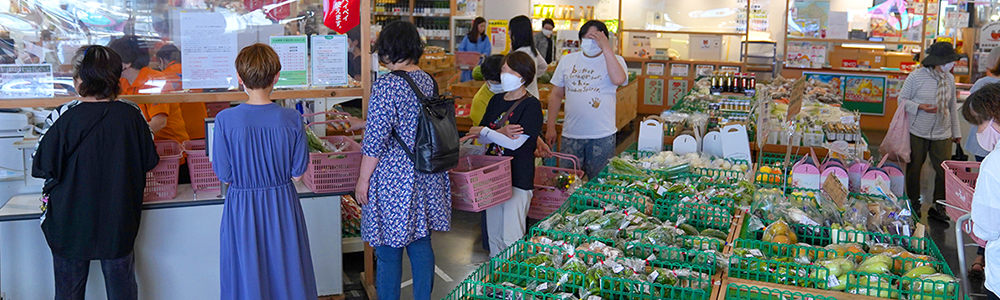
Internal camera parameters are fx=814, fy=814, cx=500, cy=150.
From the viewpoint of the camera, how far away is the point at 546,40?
37.8 ft

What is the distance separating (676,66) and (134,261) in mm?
9216

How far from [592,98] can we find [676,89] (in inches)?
275

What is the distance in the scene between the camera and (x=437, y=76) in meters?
9.80

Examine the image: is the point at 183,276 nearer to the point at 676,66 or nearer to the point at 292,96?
the point at 292,96

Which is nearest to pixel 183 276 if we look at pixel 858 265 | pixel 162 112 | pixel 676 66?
pixel 162 112

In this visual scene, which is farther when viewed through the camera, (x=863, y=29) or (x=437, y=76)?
(x=863, y=29)

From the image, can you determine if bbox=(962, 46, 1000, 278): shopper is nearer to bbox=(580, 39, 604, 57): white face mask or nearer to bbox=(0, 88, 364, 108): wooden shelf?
bbox=(580, 39, 604, 57): white face mask

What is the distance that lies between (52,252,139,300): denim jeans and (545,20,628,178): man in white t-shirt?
2.59 m

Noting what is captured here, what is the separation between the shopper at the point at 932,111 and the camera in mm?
6016

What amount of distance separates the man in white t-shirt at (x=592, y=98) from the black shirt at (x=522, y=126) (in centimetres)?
67

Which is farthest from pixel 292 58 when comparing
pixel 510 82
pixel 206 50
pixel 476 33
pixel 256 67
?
pixel 476 33

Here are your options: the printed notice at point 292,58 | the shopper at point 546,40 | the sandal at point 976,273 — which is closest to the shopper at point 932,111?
the sandal at point 976,273

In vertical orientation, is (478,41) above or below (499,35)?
below

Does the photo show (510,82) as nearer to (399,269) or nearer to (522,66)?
(522,66)
